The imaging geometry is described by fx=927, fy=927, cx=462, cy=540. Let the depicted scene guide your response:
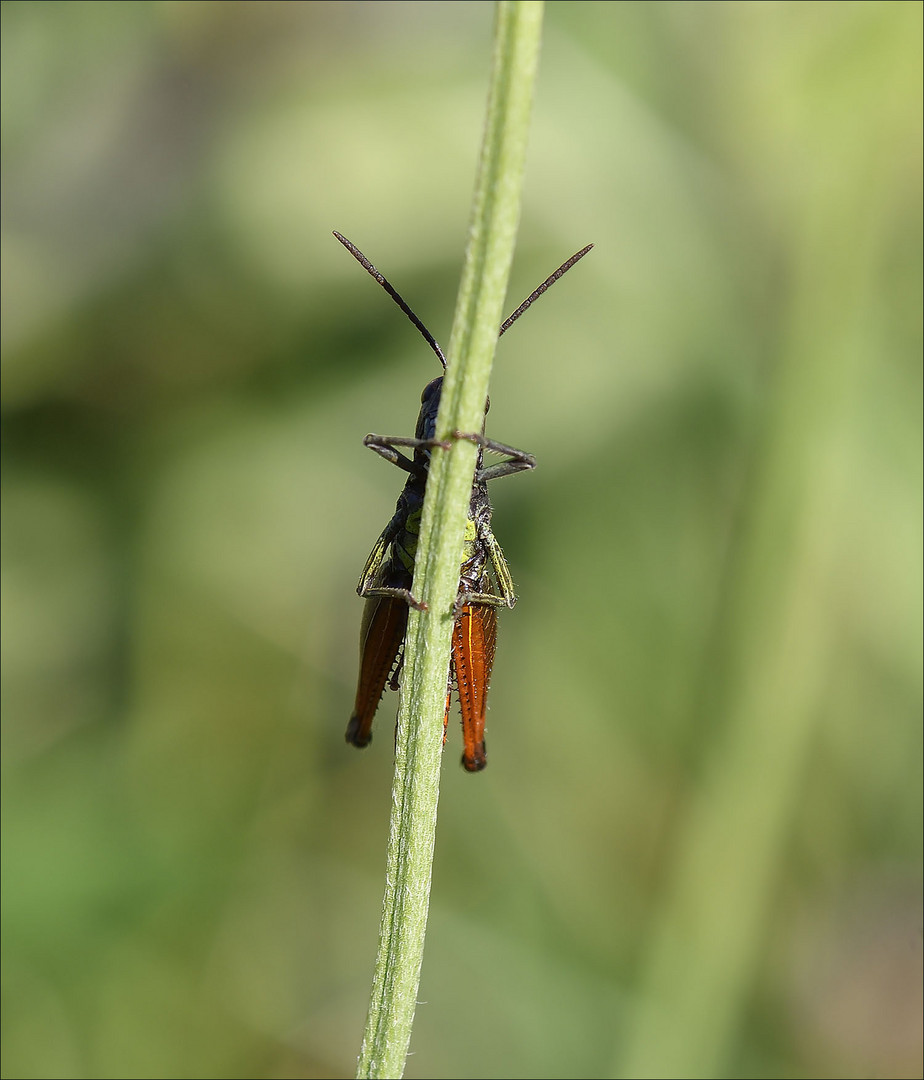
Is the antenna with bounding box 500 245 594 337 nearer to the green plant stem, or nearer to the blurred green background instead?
the green plant stem

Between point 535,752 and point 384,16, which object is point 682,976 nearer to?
point 535,752

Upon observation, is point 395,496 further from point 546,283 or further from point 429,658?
point 429,658

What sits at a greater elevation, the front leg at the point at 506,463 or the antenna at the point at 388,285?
the antenna at the point at 388,285

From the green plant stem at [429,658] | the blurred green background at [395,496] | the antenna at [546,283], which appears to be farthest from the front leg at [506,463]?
the blurred green background at [395,496]

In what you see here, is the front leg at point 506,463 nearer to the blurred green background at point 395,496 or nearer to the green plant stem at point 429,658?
the green plant stem at point 429,658

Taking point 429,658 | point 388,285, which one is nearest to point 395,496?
point 388,285

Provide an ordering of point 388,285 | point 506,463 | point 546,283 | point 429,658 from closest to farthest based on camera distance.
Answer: point 429,658 < point 546,283 < point 388,285 < point 506,463

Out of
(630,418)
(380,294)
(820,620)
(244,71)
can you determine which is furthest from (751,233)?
(244,71)
